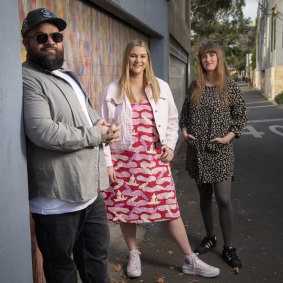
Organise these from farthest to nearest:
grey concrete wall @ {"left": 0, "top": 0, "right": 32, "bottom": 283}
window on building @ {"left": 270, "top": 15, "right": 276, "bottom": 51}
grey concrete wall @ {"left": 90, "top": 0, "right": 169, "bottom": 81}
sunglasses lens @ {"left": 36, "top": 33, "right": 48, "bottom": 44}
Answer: window on building @ {"left": 270, "top": 15, "right": 276, "bottom": 51}, grey concrete wall @ {"left": 90, "top": 0, "right": 169, "bottom": 81}, sunglasses lens @ {"left": 36, "top": 33, "right": 48, "bottom": 44}, grey concrete wall @ {"left": 0, "top": 0, "right": 32, "bottom": 283}

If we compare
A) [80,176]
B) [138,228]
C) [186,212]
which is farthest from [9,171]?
[186,212]

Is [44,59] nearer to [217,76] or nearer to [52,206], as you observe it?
[52,206]

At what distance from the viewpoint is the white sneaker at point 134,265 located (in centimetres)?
341

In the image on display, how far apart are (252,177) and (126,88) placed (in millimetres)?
4093

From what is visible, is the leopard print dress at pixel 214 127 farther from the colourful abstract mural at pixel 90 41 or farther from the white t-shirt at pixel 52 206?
the white t-shirt at pixel 52 206

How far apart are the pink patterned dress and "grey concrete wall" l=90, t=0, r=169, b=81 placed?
1845 millimetres

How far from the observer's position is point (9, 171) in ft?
6.11

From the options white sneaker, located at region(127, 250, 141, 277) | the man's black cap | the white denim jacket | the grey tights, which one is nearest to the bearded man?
the man's black cap

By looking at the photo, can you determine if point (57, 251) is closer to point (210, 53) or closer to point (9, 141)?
point (9, 141)

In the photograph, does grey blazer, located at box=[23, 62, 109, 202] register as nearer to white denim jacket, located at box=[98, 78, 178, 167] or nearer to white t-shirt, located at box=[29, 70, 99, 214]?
white t-shirt, located at box=[29, 70, 99, 214]

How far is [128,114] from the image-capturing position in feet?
10.3

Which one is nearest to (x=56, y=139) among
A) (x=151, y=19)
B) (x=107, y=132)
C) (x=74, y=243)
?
(x=107, y=132)

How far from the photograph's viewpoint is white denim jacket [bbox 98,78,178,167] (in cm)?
314

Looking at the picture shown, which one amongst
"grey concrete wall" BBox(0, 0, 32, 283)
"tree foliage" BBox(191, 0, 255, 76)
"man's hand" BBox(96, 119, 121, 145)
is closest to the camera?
"grey concrete wall" BBox(0, 0, 32, 283)
